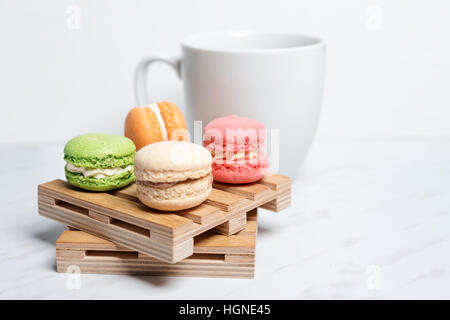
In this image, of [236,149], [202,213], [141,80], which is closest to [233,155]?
[236,149]

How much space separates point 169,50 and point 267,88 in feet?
2.13

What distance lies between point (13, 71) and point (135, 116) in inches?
35.1

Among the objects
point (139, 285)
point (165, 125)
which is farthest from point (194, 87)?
point (139, 285)

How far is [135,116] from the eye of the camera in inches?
55.9

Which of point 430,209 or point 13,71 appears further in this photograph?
point 13,71

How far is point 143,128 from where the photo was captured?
140 cm

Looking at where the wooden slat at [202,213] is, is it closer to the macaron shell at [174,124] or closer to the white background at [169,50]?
the macaron shell at [174,124]

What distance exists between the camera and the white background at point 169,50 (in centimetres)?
203

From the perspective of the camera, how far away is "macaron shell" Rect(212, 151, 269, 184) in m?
1.27

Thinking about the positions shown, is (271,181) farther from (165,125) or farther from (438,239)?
(438,239)

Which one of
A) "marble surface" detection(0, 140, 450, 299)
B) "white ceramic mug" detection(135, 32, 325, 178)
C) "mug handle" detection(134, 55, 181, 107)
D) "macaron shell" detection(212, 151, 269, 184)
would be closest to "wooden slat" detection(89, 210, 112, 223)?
"marble surface" detection(0, 140, 450, 299)

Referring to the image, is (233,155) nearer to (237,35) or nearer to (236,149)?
(236,149)

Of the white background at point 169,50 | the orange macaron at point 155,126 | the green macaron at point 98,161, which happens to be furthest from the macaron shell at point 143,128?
the white background at point 169,50

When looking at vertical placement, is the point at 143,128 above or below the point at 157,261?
above
